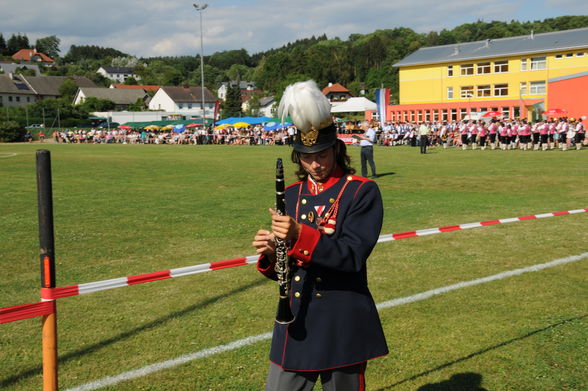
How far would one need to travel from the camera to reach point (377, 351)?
2979 millimetres

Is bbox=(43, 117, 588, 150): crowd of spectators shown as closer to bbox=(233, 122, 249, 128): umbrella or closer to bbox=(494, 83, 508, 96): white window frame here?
bbox=(233, 122, 249, 128): umbrella

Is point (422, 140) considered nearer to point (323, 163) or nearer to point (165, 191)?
point (165, 191)

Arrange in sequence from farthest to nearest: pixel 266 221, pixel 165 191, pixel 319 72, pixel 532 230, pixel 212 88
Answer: pixel 212 88
pixel 319 72
pixel 165 191
pixel 266 221
pixel 532 230

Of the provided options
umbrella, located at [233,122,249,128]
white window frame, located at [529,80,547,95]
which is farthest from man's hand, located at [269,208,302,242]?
white window frame, located at [529,80,547,95]

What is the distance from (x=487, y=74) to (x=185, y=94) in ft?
305

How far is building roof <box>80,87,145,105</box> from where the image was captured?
138 m

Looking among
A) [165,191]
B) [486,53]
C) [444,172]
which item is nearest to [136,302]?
[165,191]

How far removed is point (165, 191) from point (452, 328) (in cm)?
1295

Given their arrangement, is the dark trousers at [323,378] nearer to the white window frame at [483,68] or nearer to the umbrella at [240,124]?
the umbrella at [240,124]

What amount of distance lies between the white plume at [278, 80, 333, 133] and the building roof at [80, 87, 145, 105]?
146 m

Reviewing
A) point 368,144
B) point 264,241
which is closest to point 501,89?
point 368,144

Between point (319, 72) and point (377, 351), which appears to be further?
point (319, 72)

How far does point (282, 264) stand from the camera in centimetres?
272

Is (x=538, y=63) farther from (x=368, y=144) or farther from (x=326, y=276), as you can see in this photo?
(x=326, y=276)
